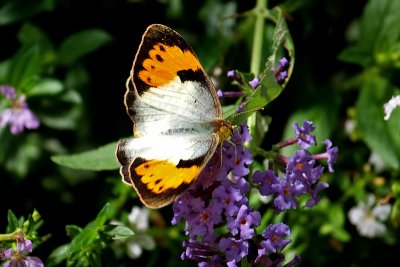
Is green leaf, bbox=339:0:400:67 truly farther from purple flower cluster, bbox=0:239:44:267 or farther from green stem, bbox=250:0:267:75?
purple flower cluster, bbox=0:239:44:267

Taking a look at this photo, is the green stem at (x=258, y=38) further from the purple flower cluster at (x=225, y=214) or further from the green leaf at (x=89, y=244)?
the green leaf at (x=89, y=244)

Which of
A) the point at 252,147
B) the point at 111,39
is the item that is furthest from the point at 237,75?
the point at 111,39

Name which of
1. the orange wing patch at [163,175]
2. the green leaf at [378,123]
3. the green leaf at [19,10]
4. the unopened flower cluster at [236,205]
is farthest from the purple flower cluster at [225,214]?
the green leaf at [19,10]

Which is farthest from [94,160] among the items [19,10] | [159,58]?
[19,10]

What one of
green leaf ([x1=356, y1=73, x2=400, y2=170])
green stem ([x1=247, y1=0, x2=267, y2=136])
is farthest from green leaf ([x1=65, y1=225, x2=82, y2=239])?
green leaf ([x1=356, y1=73, x2=400, y2=170])

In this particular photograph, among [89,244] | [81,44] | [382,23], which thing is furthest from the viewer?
[81,44]

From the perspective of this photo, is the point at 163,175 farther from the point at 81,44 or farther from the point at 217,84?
the point at 81,44
